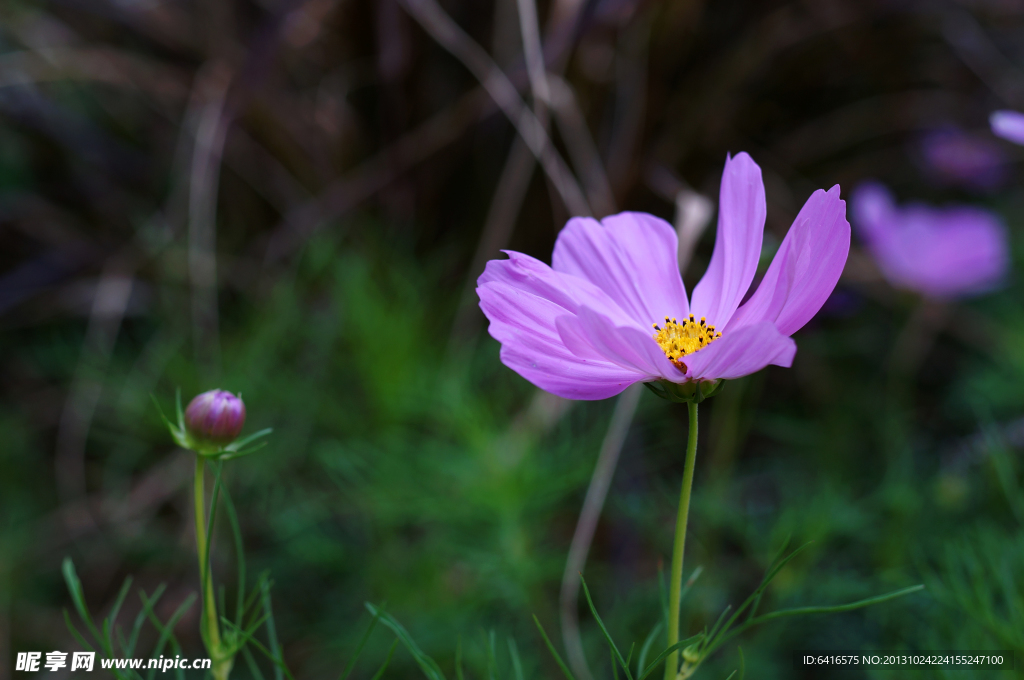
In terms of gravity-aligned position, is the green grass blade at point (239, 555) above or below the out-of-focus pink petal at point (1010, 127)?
below

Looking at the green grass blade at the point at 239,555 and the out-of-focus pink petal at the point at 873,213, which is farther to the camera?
the out-of-focus pink petal at the point at 873,213

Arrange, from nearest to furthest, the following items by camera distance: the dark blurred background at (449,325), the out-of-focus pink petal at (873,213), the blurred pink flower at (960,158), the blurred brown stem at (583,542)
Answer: the blurred brown stem at (583,542) → the dark blurred background at (449,325) → the out-of-focus pink petal at (873,213) → the blurred pink flower at (960,158)

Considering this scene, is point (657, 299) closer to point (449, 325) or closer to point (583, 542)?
point (583, 542)

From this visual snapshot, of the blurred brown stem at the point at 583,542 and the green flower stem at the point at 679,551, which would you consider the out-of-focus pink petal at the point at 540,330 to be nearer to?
the green flower stem at the point at 679,551

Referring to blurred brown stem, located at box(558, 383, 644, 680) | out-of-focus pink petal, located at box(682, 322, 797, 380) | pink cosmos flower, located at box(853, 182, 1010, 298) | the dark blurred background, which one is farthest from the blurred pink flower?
out-of-focus pink petal, located at box(682, 322, 797, 380)

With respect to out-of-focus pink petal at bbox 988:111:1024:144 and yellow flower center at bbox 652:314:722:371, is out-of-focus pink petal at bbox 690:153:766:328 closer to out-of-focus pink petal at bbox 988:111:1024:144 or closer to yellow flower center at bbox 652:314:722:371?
yellow flower center at bbox 652:314:722:371

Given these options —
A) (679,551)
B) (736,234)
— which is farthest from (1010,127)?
(679,551)

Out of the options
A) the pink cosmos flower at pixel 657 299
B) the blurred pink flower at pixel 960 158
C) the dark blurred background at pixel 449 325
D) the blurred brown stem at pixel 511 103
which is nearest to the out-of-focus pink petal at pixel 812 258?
the pink cosmos flower at pixel 657 299

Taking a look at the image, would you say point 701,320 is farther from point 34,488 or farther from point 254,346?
point 34,488
